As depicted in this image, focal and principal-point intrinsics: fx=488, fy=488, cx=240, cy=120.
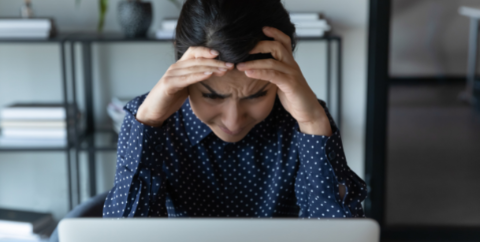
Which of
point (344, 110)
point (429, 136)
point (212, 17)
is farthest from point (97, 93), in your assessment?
point (429, 136)

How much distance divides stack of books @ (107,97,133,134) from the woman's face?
41.5 inches

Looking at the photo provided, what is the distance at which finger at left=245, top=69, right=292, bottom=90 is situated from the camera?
0.99 meters

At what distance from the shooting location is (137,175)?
1184 millimetres

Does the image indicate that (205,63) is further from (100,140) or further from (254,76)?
(100,140)

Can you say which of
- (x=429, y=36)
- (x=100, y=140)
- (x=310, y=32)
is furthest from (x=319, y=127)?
(x=429, y=36)

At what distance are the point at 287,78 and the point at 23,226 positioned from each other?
4.69 ft

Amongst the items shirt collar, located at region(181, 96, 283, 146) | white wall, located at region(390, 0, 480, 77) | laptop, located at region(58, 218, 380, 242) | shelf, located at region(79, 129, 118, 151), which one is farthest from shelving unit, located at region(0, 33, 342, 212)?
laptop, located at region(58, 218, 380, 242)

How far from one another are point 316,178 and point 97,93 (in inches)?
57.4

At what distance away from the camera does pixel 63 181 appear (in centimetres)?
245

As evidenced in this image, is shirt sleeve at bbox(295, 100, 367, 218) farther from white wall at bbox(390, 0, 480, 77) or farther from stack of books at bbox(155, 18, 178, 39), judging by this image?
white wall at bbox(390, 0, 480, 77)

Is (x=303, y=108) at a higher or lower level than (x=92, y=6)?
lower

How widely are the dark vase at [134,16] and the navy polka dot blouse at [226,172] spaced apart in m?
0.84

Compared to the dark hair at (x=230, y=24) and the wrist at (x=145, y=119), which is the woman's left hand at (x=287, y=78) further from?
the wrist at (x=145, y=119)

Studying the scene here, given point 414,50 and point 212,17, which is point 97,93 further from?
point 414,50
